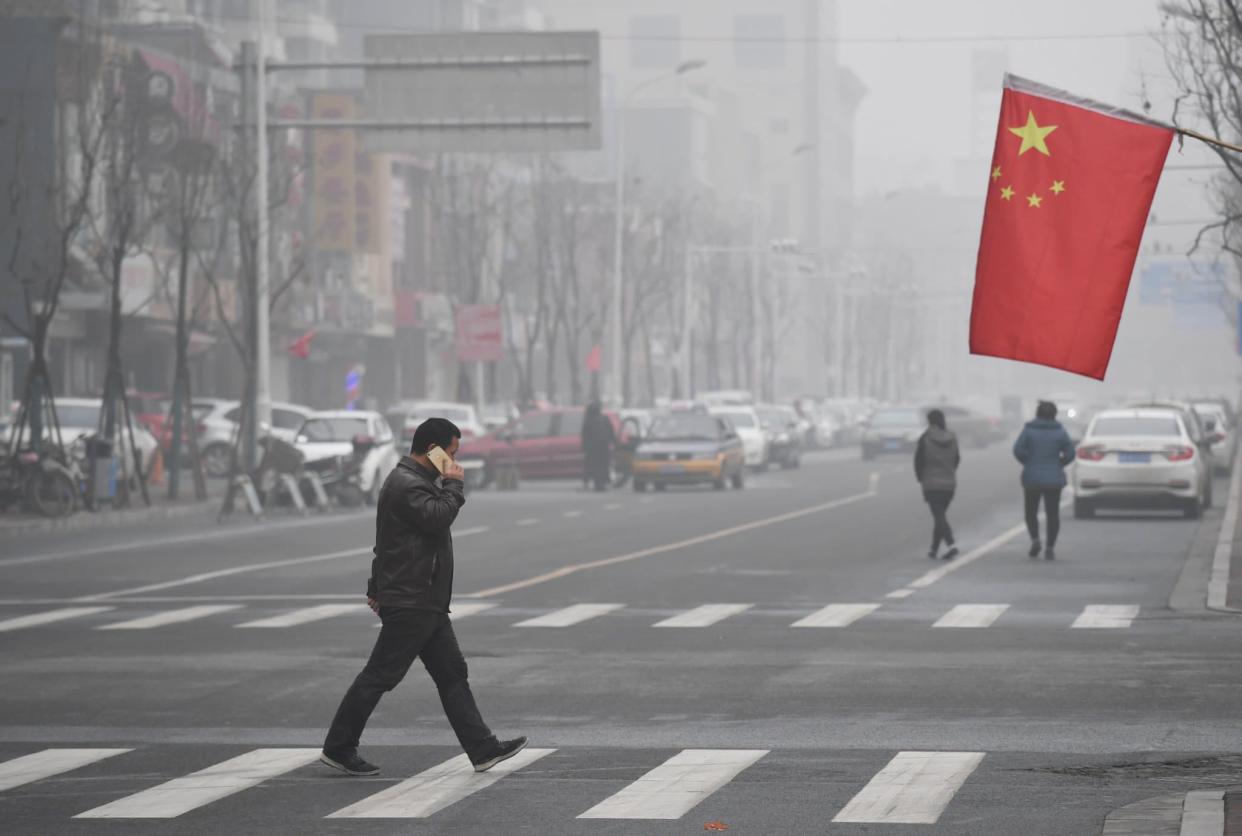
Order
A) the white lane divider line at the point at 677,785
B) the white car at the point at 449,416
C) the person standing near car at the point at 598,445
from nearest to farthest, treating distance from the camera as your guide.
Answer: the white lane divider line at the point at 677,785
the person standing near car at the point at 598,445
the white car at the point at 449,416

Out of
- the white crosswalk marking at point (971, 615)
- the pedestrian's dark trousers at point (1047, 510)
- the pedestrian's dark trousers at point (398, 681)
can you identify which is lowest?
the white crosswalk marking at point (971, 615)

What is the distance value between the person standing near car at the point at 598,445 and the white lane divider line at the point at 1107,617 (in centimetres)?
2889

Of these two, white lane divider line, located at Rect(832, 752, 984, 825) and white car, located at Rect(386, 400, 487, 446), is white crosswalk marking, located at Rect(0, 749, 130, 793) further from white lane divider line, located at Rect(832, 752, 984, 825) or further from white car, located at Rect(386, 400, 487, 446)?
white car, located at Rect(386, 400, 487, 446)

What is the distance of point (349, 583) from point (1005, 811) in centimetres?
1483

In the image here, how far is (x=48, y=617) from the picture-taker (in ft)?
68.1

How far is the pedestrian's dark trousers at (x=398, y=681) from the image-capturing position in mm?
11445

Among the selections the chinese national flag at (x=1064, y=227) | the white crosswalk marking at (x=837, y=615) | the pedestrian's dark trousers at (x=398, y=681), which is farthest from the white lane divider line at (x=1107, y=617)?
the pedestrian's dark trousers at (x=398, y=681)

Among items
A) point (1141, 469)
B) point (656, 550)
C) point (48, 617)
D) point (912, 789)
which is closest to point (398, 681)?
point (912, 789)

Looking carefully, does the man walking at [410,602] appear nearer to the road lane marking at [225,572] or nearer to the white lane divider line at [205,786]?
the white lane divider line at [205,786]

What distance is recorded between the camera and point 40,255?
153 ft

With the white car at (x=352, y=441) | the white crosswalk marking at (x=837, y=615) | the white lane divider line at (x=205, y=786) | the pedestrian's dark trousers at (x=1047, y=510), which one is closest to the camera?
the white lane divider line at (x=205, y=786)

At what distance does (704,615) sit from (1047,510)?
26.8ft

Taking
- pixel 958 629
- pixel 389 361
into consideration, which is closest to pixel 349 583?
pixel 958 629

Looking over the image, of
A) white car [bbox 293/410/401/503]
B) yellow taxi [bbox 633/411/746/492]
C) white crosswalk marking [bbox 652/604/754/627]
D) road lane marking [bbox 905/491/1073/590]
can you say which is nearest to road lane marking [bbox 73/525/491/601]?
white crosswalk marking [bbox 652/604/754/627]
